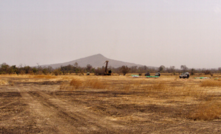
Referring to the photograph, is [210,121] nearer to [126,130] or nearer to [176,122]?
[176,122]

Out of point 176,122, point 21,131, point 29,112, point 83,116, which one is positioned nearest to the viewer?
point 21,131

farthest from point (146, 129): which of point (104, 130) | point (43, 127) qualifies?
point (43, 127)

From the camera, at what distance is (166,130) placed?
7.23m

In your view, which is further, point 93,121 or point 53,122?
point 93,121

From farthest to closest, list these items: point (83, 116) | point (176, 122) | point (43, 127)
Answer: point (83, 116) → point (176, 122) → point (43, 127)

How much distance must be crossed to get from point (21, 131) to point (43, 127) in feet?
2.43

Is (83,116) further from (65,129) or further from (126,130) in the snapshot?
(126,130)

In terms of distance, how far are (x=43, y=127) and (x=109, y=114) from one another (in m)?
3.29

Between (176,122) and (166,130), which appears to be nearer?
(166,130)

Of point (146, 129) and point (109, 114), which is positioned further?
point (109, 114)

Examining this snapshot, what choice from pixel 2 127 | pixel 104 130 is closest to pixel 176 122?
pixel 104 130

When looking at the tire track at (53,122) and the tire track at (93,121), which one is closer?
the tire track at (53,122)

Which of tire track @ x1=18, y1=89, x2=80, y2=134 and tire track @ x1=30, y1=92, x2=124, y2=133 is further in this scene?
tire track @ x1=30, y1=92, x2=124, y2=133

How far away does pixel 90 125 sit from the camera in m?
7.83
